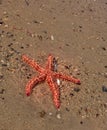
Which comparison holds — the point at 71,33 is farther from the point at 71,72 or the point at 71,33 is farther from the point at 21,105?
the point at 21,105

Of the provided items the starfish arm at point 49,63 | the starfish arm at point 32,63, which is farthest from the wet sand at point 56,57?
the starfish arm at point 49,63

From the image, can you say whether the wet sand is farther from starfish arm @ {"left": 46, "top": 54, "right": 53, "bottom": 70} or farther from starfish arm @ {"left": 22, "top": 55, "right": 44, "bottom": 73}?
starfish arm @ {"left": 46, "top": 54, "right": 53, "bottom": 70}

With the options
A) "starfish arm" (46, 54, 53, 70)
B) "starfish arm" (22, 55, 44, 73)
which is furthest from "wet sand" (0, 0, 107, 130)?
"starfish arm" (46, 54, 53, 70)

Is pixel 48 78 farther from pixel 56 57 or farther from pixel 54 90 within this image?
pixel 56 57

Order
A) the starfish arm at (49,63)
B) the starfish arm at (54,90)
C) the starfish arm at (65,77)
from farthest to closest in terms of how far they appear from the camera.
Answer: the starfish arm at (49,63) → the starfish arm at (65,77) → the starfish arm at (54,90)

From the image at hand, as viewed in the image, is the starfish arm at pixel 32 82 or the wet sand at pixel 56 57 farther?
the starfish arm at pixel 32 82

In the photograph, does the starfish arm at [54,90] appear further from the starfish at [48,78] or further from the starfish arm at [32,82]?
the starfish arm at [32,82]

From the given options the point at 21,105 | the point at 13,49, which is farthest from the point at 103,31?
the point at 21,105
